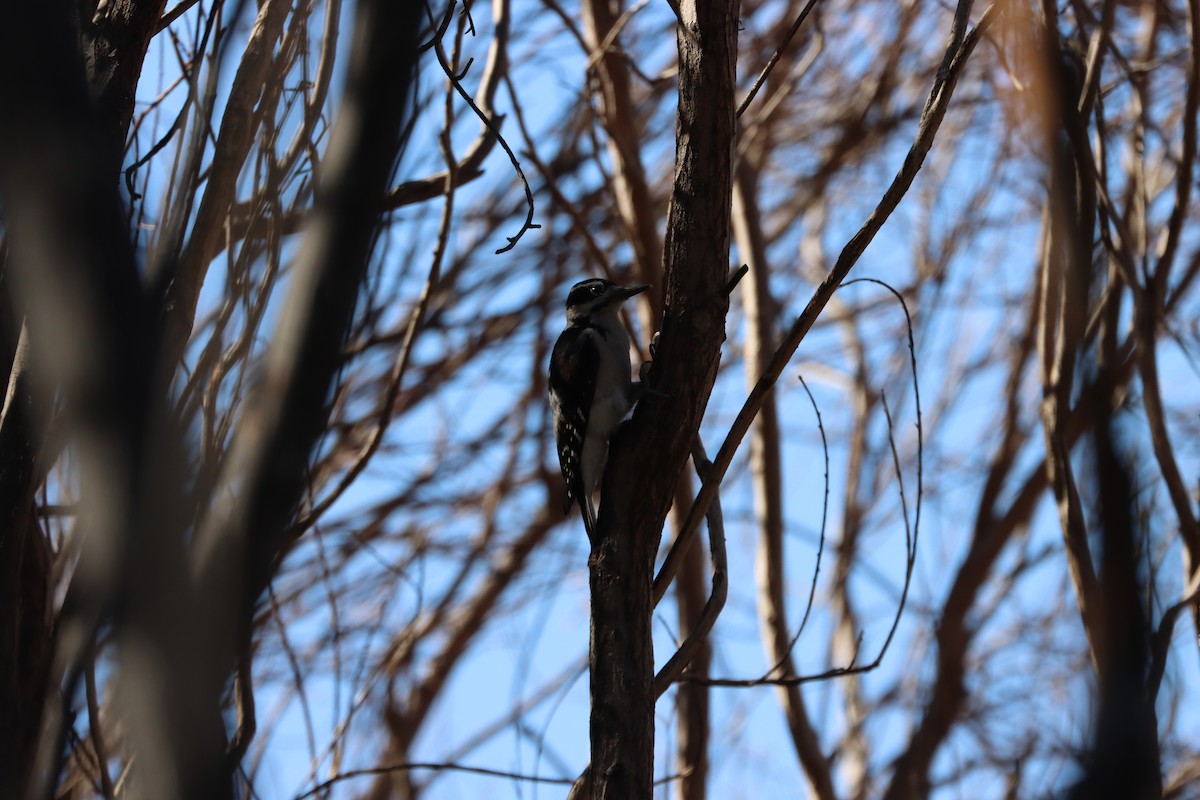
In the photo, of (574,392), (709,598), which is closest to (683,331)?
(709,598)

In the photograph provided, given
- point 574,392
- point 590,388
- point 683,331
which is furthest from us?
point 574,392

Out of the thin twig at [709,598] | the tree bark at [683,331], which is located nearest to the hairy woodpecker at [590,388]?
the thin twig at [709,598]

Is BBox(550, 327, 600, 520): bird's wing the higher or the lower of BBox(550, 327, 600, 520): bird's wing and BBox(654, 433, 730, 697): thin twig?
the higher

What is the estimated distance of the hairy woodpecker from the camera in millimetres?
4926

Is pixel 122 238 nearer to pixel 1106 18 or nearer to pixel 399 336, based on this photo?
pixel 1106 18

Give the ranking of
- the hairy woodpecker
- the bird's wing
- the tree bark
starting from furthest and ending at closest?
the bird's wing, the hairy woodpecker, the tree bark

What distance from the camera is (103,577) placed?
1.45 metres

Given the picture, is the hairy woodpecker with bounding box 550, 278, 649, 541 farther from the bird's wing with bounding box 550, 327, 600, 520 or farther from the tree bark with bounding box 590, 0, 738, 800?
the tree bark with bounding box 590, 0, 738, 800

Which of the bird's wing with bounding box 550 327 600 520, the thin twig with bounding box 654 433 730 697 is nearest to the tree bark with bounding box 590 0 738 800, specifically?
the thin twig with bounding box 654 433 730 697

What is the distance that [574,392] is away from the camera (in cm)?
523

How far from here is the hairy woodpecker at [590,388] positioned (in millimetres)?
4926

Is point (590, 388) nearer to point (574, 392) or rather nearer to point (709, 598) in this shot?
point (574, 392)

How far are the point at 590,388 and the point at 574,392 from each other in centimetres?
16

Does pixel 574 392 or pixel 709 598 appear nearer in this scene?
pixel 709 598
